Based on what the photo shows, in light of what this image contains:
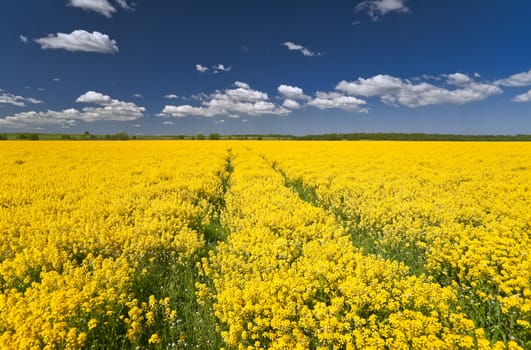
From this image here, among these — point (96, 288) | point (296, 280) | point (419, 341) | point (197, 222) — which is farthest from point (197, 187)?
point (419, 341)

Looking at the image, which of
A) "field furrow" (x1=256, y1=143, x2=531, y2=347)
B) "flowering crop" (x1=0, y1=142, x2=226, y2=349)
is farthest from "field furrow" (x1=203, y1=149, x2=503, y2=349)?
"flowering crop" (x1=0, y1=142, x2=226, y2=349)

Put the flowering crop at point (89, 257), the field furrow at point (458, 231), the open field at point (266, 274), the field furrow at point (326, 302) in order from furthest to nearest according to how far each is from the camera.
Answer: the field furrow at point (458, 231)
the flowering crop at point (89, 257)
the open field at point (266, 274)
the field furrow at point (326, 302)

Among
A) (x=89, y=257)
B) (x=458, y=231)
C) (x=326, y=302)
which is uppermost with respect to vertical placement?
(x=458, y=231)

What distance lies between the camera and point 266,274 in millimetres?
4309

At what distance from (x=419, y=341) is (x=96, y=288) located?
4.12m

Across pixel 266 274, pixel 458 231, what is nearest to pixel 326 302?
pixel 266 274

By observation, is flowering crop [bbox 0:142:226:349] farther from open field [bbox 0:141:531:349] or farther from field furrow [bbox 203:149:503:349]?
field furrow [bbox 203:149:503:349]

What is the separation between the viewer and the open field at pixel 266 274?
10.0 ft

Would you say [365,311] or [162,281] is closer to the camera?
[365,311]

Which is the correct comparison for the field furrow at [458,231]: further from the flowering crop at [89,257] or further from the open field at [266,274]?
the flowering crop at [89,257]

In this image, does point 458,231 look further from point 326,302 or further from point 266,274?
point 266,274

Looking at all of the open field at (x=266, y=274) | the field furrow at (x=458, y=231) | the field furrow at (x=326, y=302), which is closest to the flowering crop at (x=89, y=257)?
the open field at (x=266, y=274)

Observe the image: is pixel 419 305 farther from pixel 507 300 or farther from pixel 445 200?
pixel 445 200

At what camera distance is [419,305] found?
3.34m
